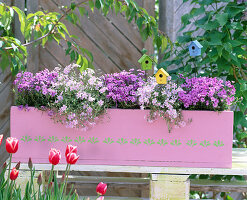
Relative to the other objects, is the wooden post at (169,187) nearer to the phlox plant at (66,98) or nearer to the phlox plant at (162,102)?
the phlox plant at (162,102)

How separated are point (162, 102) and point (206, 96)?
180mm

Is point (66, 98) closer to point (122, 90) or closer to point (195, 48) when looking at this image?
point (122, 90)

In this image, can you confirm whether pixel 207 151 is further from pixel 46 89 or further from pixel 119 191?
pixel 119 191

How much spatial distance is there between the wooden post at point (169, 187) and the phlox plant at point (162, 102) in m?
0.19

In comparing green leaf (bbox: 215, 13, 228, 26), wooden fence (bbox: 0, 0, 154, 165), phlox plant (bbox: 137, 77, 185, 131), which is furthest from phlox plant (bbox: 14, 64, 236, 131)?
wooden fence (bbox: 0, 0, 154, 165)

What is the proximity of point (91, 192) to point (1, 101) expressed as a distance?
82 cm

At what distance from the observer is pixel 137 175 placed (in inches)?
87.6

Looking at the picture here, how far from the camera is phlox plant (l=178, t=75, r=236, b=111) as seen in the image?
138 centimetres

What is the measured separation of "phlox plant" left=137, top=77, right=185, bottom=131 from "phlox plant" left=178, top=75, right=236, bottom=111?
3 cm

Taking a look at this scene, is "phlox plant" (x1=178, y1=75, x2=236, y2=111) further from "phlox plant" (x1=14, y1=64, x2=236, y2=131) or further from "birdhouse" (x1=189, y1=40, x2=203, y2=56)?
"birdhouse" (x1=189, y1=40, x2=203, y2=56)

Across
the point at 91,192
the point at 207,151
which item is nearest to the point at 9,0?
the point at 91,192

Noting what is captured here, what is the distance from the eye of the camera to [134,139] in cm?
142

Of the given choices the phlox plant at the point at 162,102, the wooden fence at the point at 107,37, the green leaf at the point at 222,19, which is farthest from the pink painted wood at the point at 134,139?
the wooden fence at the point at 107,37

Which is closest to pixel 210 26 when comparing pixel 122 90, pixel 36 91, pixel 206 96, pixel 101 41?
pixel 206 96
